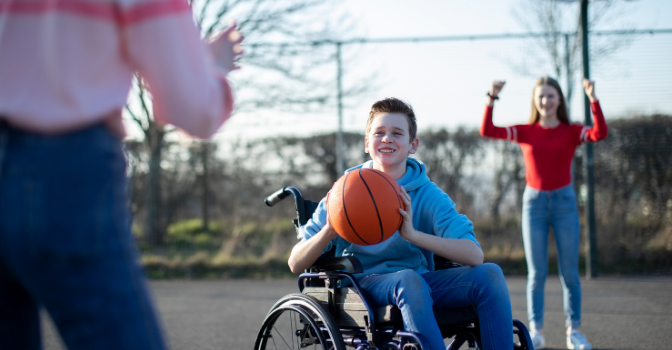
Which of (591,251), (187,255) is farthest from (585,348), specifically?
(187,255)

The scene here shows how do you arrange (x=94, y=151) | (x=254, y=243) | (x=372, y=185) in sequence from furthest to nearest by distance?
(x=254, y=243) < (x=372, y=185) < (x=94, y=151)

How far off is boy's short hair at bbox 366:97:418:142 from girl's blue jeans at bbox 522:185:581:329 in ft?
6.16

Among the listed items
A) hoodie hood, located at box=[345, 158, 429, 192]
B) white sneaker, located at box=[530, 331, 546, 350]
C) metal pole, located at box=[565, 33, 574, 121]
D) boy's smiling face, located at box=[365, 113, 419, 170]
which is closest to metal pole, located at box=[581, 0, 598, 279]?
metal pole, located at box=[565, 33, 574, 121]

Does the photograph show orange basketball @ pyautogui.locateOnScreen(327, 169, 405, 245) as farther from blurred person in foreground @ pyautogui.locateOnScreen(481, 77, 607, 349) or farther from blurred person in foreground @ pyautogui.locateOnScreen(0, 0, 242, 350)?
blurred person in foreground @ pyautogui.locateOnScreen(481, 77, 607, 349)

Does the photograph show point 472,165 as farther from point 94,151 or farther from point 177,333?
point 94,151

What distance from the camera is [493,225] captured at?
906 cm

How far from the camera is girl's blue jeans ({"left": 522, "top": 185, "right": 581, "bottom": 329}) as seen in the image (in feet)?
14.8

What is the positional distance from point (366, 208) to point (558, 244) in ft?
8.61

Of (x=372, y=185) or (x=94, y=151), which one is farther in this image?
(x=372, y=185)

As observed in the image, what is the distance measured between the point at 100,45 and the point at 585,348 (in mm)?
4064

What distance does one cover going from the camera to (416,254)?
2928mm

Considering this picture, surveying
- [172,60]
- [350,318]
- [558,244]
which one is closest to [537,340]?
[558,244]

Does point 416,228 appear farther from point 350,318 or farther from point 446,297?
point 350,318

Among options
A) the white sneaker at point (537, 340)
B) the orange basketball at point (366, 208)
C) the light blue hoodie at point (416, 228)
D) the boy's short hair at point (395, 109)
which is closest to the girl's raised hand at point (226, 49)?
the orange basketball at point (366, 208)
